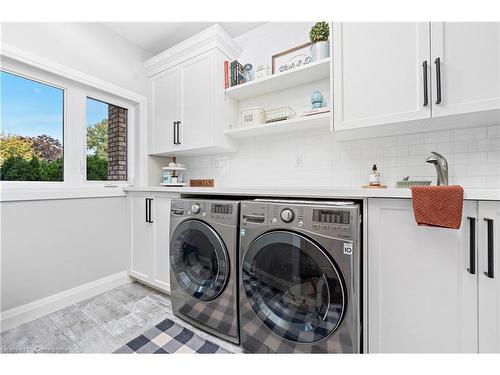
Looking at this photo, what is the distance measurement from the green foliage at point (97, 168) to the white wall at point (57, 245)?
27cm

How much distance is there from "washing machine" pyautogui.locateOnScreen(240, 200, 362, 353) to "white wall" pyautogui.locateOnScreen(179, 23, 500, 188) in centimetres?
76

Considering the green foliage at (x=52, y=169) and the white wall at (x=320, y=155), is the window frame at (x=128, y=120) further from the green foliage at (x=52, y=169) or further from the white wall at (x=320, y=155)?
the white wall at (x=320, y=155)

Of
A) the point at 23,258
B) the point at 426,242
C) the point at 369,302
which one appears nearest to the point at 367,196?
the point at 426,242

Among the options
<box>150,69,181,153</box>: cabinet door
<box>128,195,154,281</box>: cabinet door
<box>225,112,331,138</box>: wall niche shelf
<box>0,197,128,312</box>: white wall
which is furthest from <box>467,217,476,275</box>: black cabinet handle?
<box>0,197,128,312</box>: white wall

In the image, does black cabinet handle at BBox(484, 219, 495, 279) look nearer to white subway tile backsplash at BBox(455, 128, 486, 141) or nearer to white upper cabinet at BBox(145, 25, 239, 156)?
white subway tile backsplash at BBox(455, 128, 486, 141)

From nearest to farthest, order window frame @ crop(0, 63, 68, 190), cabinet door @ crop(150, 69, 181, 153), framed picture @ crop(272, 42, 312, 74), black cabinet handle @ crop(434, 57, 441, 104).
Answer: black cabinet handle @ crop(434, 57, 441, 104)
window frame @ crop(0, 63, 68, 190)
framed picture @ crop(272, 42, 312, 74)
cabinet door @ crop(150, 69, 181, 153)

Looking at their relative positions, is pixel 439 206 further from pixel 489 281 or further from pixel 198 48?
pixel 198 48

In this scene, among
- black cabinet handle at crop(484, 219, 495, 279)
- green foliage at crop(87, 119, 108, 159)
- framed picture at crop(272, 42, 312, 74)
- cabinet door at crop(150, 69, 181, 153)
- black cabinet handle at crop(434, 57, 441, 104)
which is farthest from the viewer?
cabinet door at crop(150, 69, 181, 153)

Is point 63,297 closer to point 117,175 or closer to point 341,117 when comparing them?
point 117,175

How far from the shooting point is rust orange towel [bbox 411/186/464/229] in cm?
90

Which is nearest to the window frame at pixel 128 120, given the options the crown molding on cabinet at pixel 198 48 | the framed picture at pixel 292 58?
the crown molding on cabinet at pixel 198 48

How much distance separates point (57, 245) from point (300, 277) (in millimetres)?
1991

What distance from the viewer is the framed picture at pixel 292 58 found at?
6.10ft

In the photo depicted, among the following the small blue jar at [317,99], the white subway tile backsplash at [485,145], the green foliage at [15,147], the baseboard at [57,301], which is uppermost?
the small blue jar at [317,99]
